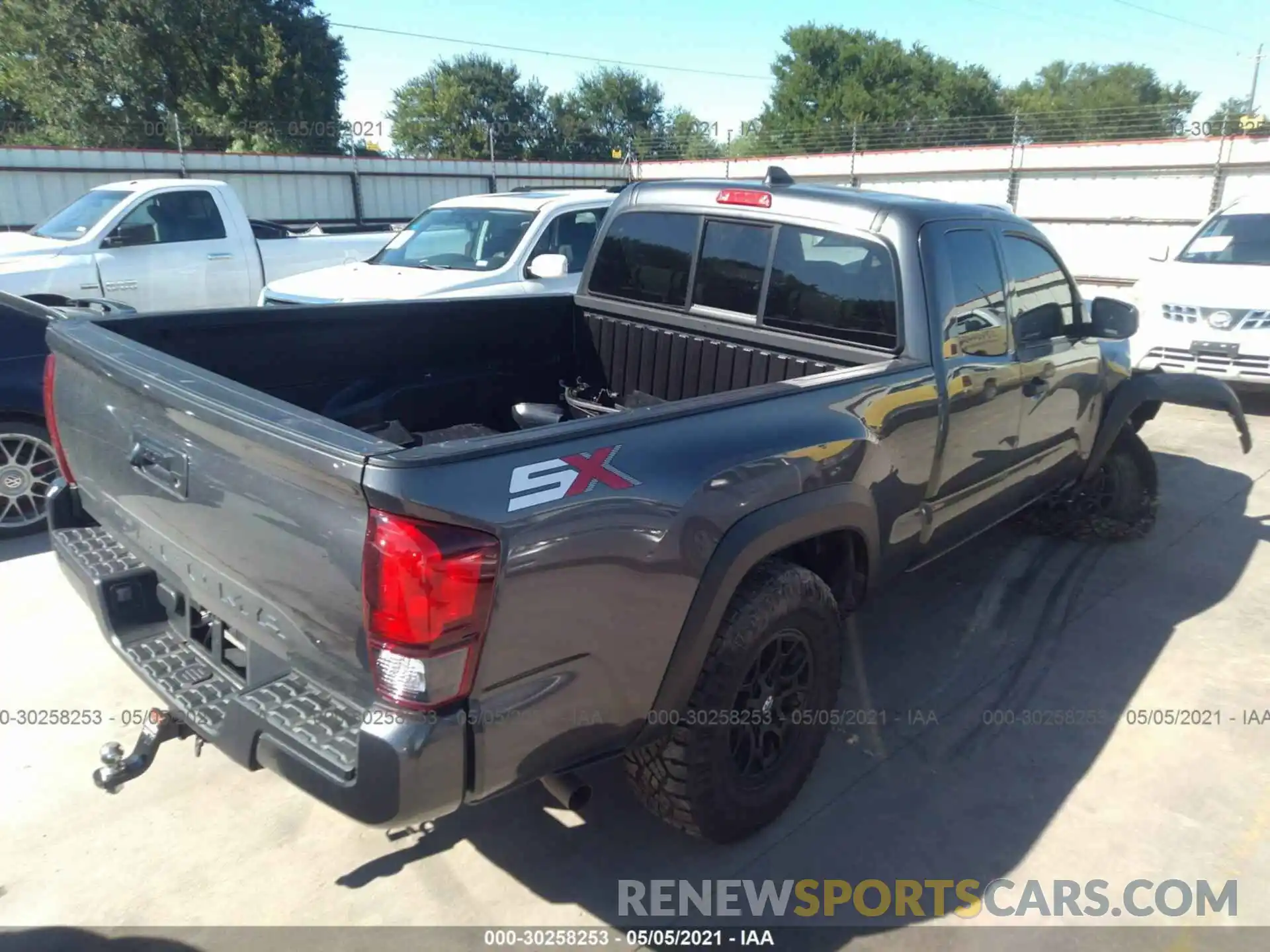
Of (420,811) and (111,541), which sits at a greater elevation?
(111,541)

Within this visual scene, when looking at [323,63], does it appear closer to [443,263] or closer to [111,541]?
[443,263]

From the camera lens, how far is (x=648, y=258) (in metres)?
4.17

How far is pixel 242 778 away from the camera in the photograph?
3.14 metres

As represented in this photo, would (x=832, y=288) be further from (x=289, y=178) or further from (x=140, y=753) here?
(x=289, y=178)

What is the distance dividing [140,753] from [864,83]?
204 feet

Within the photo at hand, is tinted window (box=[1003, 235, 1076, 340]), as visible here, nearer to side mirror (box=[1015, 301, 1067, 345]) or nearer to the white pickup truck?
side mirror (box=[1015, 301, 1067, 345])

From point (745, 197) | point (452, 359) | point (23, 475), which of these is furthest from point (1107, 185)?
point (23, 475)

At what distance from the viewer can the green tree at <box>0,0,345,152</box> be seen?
103 ft

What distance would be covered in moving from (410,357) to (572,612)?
7.62 feet

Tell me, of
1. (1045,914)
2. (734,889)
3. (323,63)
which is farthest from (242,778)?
(323,63)

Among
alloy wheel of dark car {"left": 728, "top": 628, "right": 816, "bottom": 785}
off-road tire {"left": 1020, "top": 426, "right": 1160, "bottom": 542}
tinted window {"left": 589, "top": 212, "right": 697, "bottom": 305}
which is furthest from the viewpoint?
off-road tire {"left": 1020, "top": 426, "right": 1160, "bottom": 542}

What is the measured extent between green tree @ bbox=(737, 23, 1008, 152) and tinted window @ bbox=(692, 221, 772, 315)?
55.8 meters

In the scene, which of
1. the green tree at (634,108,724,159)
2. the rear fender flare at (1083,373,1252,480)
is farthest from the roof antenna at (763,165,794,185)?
the green tree at (634,108,724,159)

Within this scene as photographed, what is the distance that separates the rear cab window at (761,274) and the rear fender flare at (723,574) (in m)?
0.97
